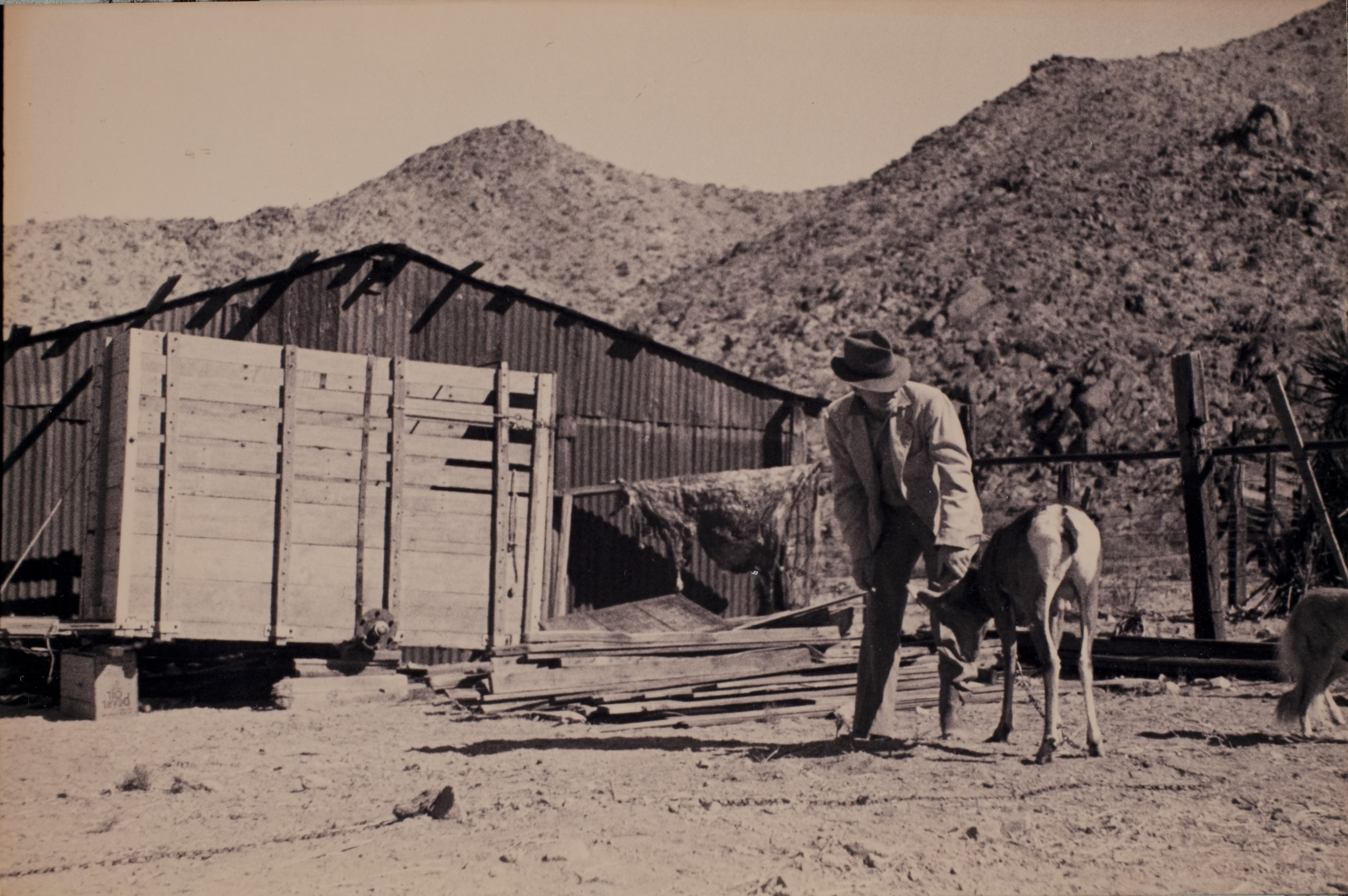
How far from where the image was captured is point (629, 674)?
31.1 ft

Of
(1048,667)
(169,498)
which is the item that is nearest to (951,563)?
(1048,667)

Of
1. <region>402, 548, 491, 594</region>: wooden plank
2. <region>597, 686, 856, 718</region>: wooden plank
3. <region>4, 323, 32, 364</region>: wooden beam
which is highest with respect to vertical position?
<region>4, 323, 32, 364</region>: wooden beam

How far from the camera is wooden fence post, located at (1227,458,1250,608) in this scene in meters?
13.0

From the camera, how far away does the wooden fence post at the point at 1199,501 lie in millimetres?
9195

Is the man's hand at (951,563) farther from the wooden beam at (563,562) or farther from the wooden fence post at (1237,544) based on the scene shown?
the wooden beam at (563,562)

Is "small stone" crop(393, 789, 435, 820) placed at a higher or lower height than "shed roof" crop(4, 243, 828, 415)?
lower

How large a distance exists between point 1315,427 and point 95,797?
475 inches

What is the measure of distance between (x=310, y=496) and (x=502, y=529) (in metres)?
1.71

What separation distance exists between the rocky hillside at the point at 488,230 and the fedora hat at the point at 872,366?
4291cm

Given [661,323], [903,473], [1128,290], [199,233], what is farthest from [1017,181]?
[903,473]

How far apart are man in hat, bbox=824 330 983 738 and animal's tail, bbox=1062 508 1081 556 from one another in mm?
443

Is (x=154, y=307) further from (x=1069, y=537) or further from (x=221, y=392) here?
(x=1069, y=537)

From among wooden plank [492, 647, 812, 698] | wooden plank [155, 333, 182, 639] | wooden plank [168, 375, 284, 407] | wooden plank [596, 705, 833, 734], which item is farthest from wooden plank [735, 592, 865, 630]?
wooden plank [155, 333, 182, 639]

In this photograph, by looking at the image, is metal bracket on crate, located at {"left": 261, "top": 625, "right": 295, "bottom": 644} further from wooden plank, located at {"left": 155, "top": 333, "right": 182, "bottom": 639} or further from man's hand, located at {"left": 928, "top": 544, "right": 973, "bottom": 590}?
man's hand, located at {"left": 928, "top": 544, "right": 973, "bottom": 590}
